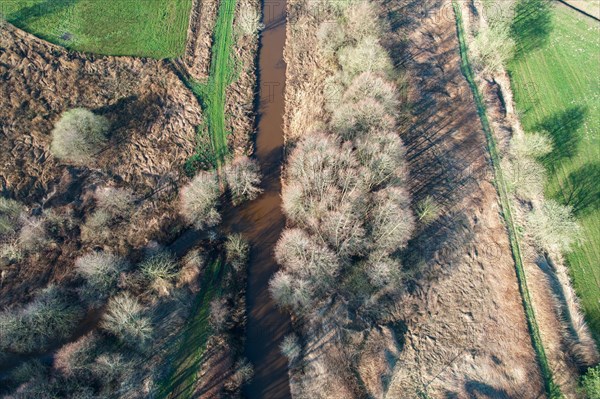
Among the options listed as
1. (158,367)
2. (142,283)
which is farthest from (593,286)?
(142,283)

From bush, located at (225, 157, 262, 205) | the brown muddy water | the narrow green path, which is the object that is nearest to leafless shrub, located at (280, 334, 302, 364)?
the brown muddy water

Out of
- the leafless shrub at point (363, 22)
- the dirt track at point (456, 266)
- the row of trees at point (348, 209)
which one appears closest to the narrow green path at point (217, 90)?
the row of trees at point (348, 209)

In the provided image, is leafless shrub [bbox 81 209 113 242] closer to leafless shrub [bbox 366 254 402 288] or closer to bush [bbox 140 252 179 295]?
bush [bbox 140 252 179 295]

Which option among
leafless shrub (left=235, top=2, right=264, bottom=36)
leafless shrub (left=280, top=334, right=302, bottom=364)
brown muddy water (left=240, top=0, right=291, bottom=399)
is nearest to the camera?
brown muddy water (left=240, top=0, right=291, bottom=399)

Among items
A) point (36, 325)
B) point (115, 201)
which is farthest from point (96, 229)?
point (36, 325)

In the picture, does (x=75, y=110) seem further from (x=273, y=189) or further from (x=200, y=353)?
(x=200, y=353)

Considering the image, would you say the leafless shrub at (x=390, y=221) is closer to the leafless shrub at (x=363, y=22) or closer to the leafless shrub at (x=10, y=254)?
the leafless shrub at (x=363, y=22)

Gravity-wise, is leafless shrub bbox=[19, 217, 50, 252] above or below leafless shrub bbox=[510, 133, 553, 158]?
above
